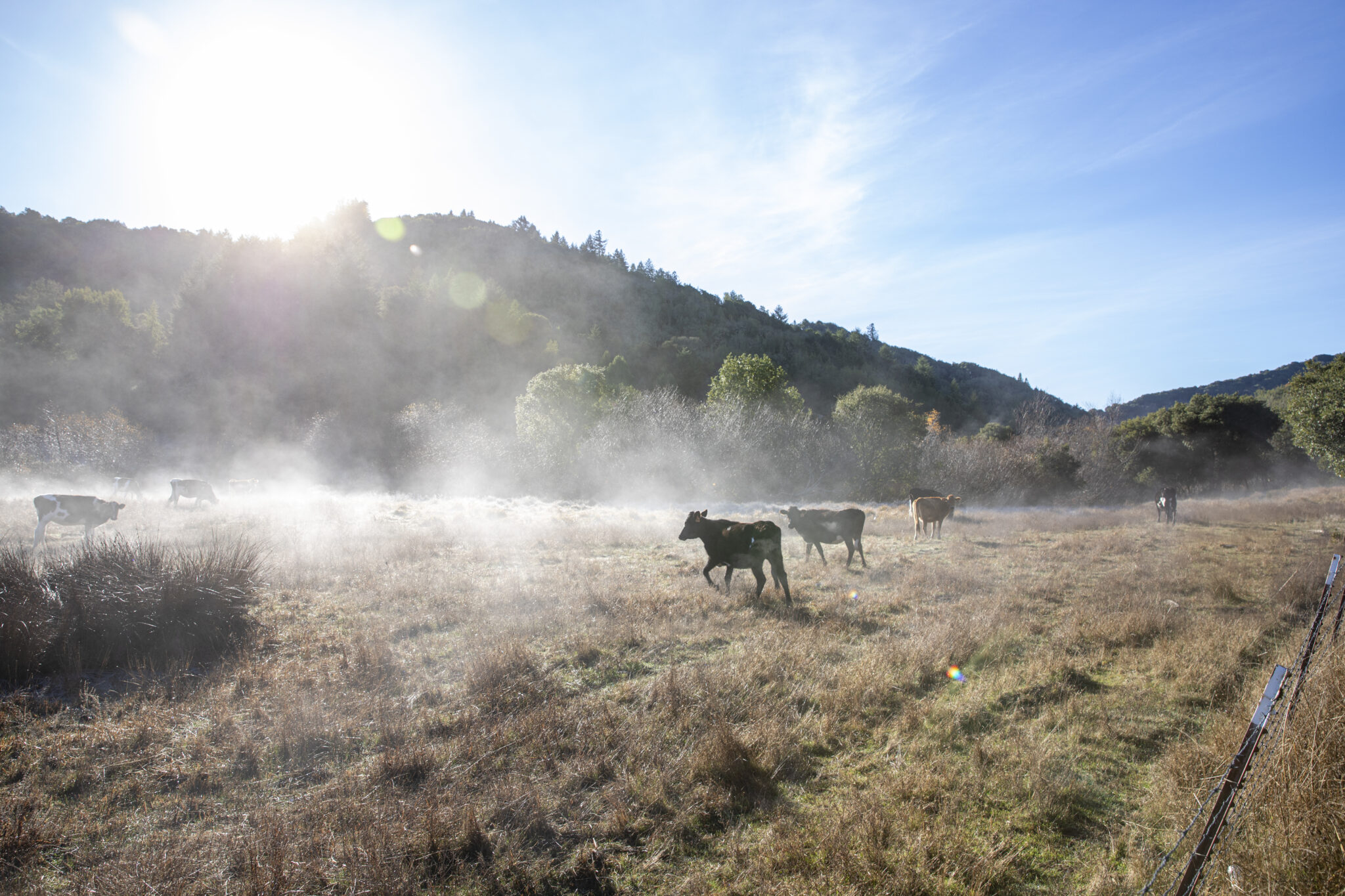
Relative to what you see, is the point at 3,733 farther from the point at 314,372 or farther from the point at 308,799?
the point at 314,372

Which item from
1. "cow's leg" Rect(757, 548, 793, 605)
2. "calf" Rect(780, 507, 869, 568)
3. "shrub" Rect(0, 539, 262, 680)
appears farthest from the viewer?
"calf" Rect(780, 507, 869, 568)

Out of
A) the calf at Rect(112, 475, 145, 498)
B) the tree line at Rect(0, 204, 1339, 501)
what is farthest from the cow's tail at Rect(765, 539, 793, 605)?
the calf at Rect(112, 475, 145, 498)

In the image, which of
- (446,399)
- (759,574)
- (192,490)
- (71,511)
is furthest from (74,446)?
(759,574)

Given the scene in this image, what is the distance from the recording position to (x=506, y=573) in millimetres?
12016

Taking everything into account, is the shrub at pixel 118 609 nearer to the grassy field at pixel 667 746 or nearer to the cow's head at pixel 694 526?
the grassy field at pixel 667 746

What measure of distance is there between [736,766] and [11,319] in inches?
3184

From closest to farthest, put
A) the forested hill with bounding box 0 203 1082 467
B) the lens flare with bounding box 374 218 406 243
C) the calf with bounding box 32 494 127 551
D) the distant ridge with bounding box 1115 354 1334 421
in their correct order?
the calf with bounding box 32 494 127 551, the forested hill with bounding box 0 203 1082 467, the distant ridge with bounding box 1115 354 1334 421, the lens flare with bounding box 374 218 406 243

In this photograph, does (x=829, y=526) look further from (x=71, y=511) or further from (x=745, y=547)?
(x=71, y=511)

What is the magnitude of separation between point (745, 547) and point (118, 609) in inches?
367

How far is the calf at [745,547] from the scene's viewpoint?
9820mm

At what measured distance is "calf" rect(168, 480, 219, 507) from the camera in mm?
22656

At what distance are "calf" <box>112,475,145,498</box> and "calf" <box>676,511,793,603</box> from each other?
93.7ft

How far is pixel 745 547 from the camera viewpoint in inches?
400

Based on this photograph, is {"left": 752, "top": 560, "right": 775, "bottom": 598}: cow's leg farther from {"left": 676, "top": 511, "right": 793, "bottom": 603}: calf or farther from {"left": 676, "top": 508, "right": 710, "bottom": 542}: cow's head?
{"left": 676, "top": 508, "right": 710, "bottom": 542}: cow's head
